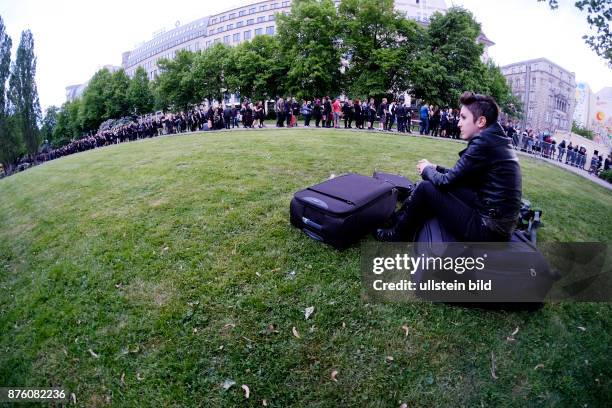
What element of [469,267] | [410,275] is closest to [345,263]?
[410,275]

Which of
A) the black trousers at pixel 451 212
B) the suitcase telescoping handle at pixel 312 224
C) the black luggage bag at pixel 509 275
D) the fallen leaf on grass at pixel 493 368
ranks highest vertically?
the black trousers at pixel 451 212

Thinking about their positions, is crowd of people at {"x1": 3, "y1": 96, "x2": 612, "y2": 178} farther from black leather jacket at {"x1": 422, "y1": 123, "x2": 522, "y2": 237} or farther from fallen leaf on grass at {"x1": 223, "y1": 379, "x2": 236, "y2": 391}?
fallen leaf on grass at {"x1": 223, "y1": 379, "x2": 236, "y2": 391}

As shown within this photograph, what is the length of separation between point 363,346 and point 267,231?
7.33 feet

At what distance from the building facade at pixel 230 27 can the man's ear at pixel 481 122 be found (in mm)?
68712

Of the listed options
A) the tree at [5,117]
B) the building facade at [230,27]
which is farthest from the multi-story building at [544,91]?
the tree at [5,117]

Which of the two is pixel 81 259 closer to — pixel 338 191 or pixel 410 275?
pixel 338 191

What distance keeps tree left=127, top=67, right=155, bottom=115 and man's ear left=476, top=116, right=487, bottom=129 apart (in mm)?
64088

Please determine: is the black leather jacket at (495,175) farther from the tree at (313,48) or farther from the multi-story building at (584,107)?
the multi-story building at (584,107)

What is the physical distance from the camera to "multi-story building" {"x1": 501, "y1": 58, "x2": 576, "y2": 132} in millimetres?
85812

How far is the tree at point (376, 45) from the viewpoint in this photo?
3259 centimetres

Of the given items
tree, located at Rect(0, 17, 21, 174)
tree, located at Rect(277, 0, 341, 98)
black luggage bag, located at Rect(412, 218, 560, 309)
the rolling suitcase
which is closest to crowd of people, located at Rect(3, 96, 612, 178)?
tree, located at Rect(277, 0, 341, 98)

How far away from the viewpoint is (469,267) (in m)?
3.27

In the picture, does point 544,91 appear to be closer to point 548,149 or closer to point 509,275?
point 548,149

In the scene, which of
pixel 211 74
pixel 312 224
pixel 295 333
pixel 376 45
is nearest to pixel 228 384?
pixel 295 333
